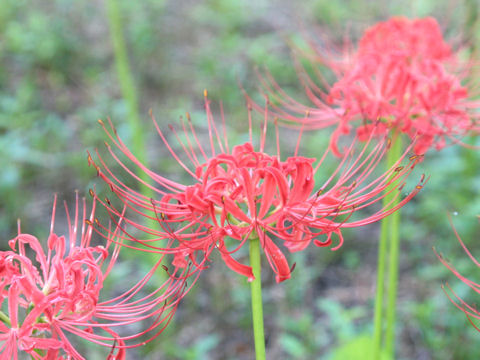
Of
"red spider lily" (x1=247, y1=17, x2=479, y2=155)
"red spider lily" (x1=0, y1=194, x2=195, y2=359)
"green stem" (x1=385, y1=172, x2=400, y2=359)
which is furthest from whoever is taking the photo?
"green stem" (x1=385, y1=172, x2=400, y2=359)

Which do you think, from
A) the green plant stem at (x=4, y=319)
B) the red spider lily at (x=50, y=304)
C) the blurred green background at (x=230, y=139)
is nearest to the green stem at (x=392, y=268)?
the blurred green background at (x=230, y=139)

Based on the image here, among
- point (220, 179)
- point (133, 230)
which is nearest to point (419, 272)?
point (133, 230)

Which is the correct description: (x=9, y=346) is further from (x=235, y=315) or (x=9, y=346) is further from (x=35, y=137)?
(x=35, y=137)

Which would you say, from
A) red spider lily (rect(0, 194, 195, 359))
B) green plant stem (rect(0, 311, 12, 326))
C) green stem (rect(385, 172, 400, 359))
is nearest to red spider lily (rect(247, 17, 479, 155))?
green stem (rect(385, 172, 400, 359))

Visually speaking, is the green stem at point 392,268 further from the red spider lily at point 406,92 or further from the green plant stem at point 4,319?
the green plant stem at point 4,319

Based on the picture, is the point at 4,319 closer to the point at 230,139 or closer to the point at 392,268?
the point at 392,268

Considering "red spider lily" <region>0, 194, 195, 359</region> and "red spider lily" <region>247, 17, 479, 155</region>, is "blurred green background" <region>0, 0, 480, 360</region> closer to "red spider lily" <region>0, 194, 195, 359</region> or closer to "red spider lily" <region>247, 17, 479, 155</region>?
"red spider lily" <region>247, 17, 479, 155</region>

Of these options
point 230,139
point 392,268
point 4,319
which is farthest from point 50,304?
point 230,139

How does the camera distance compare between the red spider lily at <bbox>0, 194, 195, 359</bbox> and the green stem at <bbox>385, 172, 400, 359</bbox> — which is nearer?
the red spider lily at <bbox>0, 194, 195, 359</bbox>

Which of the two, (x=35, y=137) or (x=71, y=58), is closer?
(x=35, y=137)
